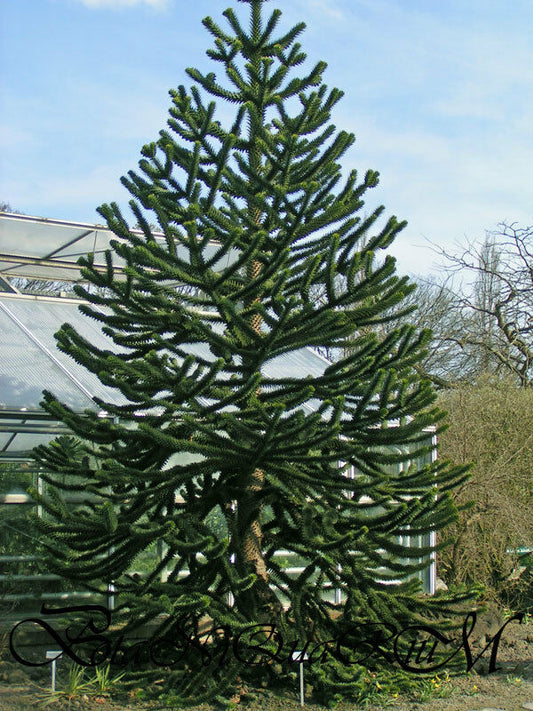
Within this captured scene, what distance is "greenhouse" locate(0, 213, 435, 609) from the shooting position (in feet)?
22.9

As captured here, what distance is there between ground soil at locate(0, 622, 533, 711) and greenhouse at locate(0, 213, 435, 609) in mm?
984

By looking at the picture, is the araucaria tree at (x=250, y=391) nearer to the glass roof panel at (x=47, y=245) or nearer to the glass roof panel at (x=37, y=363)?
the glass roof panel at (x=37, y=363)

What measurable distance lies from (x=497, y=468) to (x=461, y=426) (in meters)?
0.58

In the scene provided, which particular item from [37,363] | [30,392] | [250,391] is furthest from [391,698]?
[37,363]

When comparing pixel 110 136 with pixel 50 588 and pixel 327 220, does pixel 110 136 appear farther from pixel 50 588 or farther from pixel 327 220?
pixel 50 588

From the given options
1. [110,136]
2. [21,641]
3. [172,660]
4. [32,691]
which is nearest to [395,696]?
[172,660]

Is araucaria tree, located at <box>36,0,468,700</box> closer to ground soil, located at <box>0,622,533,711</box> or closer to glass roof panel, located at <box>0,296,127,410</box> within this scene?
ground soil, located at <box>0,622,533,711</box>

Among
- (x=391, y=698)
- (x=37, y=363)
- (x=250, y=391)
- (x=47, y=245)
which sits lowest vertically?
(x=391, y=698)

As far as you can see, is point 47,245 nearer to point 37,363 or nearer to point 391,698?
point 37,363

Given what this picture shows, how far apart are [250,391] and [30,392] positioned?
112 inches

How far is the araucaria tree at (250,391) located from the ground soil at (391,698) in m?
0.33

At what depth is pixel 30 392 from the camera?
277 inches

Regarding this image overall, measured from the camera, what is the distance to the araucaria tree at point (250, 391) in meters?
4.96

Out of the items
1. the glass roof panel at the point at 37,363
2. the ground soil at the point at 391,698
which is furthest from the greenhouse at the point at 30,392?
the ground soil at the point at 391,698
